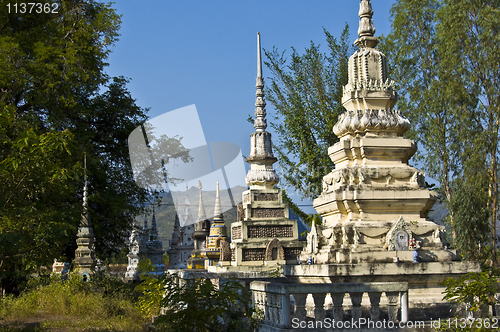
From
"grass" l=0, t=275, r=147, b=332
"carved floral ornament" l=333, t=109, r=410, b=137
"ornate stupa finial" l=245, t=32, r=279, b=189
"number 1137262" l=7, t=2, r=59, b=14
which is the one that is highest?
"number 1137262" l=7, t=2, r=59, b=14

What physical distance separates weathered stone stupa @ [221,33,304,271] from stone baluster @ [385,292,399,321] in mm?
12372

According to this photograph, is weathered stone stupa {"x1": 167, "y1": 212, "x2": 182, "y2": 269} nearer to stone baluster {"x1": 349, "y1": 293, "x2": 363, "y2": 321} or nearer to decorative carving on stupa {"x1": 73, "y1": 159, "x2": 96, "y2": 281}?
decorative carving on stupa {"x1": 73, "y1": 159, "x2": 96, "y2": 281}

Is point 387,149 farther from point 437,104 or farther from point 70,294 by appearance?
point 437,104

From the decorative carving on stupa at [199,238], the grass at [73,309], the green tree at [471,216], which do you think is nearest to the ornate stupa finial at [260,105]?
the green tree at [471,216]

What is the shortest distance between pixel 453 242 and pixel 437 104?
20.1ft

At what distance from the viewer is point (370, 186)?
33.1ft

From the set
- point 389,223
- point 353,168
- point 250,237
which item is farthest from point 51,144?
point 250,237

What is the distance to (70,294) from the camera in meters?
13.8

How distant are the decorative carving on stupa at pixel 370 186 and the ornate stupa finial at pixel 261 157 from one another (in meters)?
10.3

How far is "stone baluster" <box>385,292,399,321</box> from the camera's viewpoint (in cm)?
693

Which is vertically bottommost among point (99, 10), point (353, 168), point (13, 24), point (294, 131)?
point (353, 168)

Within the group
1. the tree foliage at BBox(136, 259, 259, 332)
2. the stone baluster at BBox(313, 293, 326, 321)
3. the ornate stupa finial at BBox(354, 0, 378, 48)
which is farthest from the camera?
the ornate stupa finial at BBox(354, 0, 378, 48)

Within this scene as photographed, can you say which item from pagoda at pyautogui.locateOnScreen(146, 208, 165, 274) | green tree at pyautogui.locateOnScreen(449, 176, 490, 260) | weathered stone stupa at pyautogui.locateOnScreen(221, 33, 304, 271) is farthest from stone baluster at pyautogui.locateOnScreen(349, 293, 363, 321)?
pagoda at pyautogui.locateOnScreen(146, 208, 165, 274)

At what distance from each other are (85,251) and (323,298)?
12.2 metres
